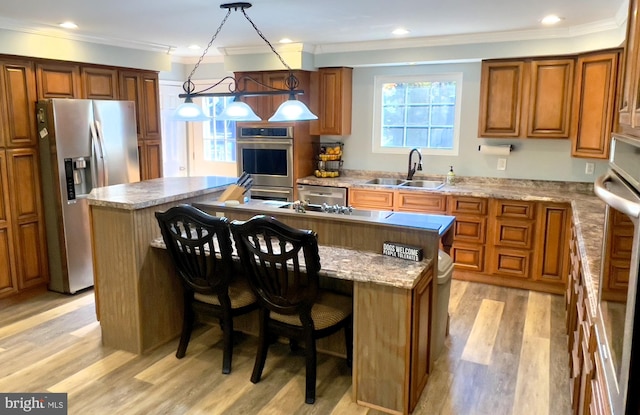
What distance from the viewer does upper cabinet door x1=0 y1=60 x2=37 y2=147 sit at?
3.97 metres

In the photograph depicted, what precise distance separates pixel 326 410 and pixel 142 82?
4096mm

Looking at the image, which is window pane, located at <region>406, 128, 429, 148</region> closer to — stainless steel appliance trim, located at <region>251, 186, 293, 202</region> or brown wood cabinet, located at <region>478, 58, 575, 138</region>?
brown wood cabinet, located at <region>478, 58, 575, 138</region>

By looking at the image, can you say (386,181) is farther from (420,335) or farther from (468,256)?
(420,335)

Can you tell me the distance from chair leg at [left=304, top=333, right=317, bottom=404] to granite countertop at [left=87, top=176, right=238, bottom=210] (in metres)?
1.41

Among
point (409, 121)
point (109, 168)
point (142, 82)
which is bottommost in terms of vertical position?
point (109, 168)

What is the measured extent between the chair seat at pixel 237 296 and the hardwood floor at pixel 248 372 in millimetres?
436

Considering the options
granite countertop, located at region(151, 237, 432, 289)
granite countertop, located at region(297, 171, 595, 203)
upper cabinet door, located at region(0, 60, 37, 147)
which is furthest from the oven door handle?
upper cabinet door, located at region(0, 60, 37, 147)

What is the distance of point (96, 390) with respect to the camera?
282 centimetres

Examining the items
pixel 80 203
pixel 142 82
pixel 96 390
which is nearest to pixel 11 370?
pixel 96 390

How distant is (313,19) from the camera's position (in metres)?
A: 3.80

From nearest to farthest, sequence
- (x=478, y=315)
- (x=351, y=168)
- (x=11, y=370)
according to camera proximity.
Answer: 1. (x=11, y=370)
2. (x=478, y=315)
3. (x=351, y=168)

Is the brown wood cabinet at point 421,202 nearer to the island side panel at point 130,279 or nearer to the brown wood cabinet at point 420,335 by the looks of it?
the brown wood cabinet at point 420,335

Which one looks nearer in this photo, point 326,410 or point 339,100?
point 326,410

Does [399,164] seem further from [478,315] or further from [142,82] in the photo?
[142,82]
